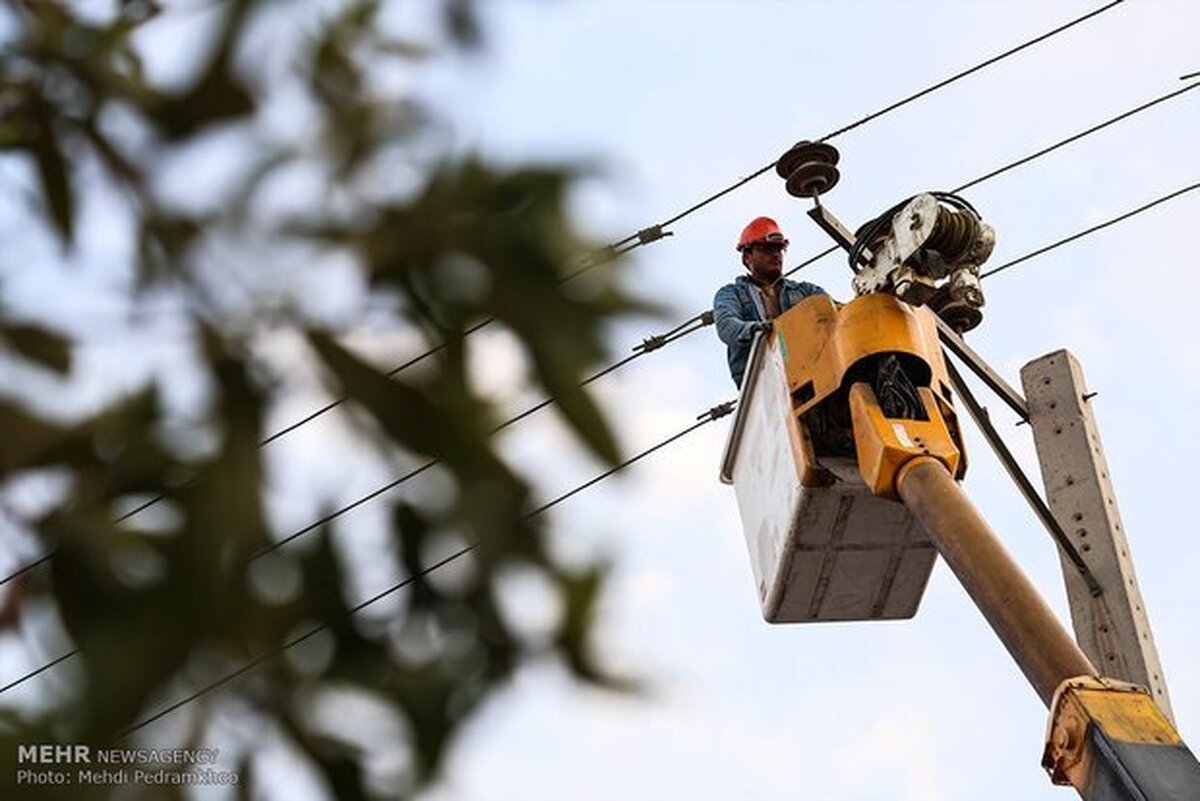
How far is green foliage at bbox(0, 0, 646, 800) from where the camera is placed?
56.8 inches

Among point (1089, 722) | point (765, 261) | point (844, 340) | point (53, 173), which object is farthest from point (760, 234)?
point (53, 173)

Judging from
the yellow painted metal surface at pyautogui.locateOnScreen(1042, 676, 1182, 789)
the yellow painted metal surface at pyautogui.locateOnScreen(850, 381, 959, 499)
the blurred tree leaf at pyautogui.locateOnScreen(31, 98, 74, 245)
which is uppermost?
the yellow painted metal surface at pyautogui.locateOnScreen(850, 381, 959, 499)

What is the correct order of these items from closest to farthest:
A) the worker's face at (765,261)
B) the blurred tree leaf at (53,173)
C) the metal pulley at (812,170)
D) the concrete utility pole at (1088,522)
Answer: the blurred tree leaf at (53,173)
the concrete utility pole at (1088,522)
the metal pulley at (812,170)
the worker's face at (765,261)

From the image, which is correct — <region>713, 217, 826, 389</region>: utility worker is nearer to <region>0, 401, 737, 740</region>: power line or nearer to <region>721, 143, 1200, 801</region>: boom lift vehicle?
<region>721, 143, 1200, 801</region>: boom lift vehicle

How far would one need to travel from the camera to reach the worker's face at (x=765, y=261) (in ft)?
24.5

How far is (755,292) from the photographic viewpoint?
23.8 feet

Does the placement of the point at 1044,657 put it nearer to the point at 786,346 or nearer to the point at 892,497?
the point at 892,497

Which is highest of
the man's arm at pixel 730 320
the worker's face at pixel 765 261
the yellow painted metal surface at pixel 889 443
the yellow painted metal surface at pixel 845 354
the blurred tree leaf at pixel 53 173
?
the worker's face at pixel 765 261

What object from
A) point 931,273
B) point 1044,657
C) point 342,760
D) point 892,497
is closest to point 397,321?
point 342,760

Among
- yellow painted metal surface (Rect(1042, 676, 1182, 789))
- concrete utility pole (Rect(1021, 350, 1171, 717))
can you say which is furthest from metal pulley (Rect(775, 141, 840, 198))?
yellow painted metal surface (Rect(1042, 676, 1182, 789))

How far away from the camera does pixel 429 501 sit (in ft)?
5.21

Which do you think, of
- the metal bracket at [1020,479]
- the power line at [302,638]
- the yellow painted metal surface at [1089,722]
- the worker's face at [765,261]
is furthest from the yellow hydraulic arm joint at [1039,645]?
the power line at [302,638]

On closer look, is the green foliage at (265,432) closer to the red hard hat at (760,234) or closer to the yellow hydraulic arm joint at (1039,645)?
the yellow hydraulic arm joint at (1039,645)

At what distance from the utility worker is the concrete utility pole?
941mm
